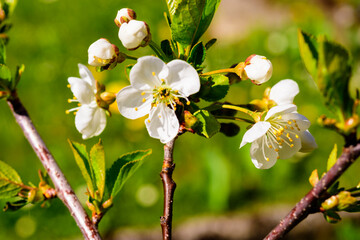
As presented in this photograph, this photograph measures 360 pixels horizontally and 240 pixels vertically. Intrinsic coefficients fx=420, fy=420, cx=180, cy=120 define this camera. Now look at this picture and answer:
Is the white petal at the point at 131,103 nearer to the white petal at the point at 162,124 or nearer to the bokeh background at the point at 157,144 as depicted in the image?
the white petal at the point at 162,124

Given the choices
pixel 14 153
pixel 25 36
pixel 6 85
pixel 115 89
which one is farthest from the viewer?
pixel 25 36

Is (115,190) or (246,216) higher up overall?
(246,216)

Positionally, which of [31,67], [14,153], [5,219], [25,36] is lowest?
[5,219]

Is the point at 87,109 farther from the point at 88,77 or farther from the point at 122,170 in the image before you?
the point at 122,170

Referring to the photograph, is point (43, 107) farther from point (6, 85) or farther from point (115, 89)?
point (6, 85)

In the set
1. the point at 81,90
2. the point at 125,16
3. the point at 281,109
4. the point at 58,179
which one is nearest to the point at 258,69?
Result: the point at 281,109

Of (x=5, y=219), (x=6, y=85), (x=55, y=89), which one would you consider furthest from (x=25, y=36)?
(x=6, y=85)

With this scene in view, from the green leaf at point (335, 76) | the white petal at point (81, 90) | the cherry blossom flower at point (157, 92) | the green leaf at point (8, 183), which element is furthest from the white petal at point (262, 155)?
the green leaf at point (8, 183)
